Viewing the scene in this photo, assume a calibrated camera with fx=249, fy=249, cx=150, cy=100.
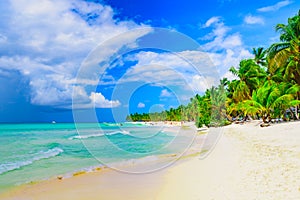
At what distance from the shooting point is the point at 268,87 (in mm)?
24078

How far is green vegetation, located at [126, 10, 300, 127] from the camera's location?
2102cm

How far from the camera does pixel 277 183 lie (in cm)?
512

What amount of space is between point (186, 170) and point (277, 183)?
141 inches

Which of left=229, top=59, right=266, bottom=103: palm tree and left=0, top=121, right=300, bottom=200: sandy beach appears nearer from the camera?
left=0, top=121, right=300, bottom=200: sandy beach

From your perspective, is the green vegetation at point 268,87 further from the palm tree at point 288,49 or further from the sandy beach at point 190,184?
the sandy beach at point 190,184

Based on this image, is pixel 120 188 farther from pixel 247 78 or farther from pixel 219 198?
pixel 247 78

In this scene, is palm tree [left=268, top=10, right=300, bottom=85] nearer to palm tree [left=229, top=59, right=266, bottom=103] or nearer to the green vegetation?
the green vegetation

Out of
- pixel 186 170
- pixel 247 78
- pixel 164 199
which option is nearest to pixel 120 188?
pixel 164 199

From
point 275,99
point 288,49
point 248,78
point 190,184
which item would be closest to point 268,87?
point 275,99

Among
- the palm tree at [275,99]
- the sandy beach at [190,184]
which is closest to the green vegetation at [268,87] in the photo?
the palm tree at [275,99]

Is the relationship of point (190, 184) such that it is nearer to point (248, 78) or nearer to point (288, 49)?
point (288, 49)

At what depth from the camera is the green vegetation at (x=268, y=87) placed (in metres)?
A: 21.0

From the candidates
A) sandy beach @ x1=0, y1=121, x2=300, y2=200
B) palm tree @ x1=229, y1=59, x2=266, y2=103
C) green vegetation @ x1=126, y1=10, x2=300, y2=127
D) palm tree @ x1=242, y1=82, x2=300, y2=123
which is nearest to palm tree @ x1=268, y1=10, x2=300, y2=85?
green vegetation @ x1=126, y1=10, x2=300, y2=127

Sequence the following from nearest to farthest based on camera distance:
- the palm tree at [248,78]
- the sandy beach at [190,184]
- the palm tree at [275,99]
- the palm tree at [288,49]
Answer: the sandy beach at [190,184] → the palm tree at [288,49] → the palm tree at [275,99] → the palm tree at [248,78]
